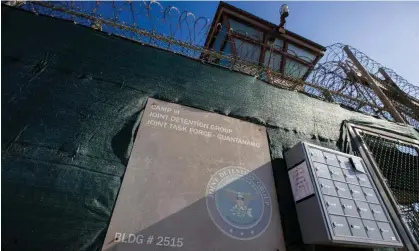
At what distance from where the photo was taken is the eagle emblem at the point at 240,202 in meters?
2.74

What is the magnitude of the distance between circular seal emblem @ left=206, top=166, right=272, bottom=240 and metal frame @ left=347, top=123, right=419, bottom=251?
1.91m

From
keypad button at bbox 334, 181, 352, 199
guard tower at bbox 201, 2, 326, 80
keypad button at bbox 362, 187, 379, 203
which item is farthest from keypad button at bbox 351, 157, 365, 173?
guard tower at bbox 201, 2, 326, 80

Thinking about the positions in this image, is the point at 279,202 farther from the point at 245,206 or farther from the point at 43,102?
the point at 43,102

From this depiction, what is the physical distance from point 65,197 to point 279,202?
2536 mm

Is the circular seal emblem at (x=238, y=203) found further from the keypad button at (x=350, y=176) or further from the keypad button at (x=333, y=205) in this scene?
the keypad button at (x=350, y=176)

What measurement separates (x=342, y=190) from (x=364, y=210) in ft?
1.13

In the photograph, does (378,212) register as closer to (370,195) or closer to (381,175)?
(370,195)

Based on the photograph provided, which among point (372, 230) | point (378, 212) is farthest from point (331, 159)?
point (372, 230)

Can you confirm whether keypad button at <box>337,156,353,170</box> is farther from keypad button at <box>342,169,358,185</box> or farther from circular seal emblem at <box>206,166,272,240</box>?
circular seal emblem at <box>206,166,272,240</box>

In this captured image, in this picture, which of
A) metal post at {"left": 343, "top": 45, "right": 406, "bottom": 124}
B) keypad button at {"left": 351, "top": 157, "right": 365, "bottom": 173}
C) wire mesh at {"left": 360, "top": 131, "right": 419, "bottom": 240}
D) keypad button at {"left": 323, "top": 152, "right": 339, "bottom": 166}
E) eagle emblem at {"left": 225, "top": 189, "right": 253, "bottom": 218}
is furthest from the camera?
metal post at {"left": 343, "top": 45, "right": 406, "bottom": 124}

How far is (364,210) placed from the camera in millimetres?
2896

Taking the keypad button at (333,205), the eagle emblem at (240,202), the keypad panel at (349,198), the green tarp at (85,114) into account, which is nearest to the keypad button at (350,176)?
the keypad panel at (349,198)

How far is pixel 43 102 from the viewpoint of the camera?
9.00 feet

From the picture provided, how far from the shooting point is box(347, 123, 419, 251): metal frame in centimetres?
310
